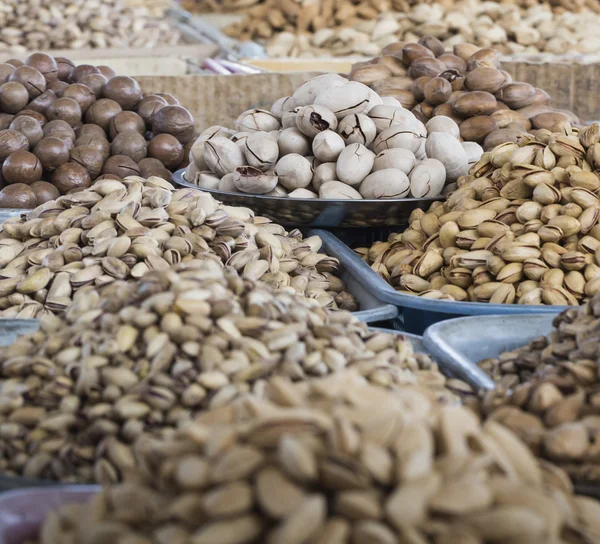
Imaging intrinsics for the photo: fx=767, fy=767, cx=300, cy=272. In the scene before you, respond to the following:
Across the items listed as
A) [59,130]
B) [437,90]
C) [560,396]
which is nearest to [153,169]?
[59,130]

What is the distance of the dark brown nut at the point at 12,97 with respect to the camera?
7.61 feet

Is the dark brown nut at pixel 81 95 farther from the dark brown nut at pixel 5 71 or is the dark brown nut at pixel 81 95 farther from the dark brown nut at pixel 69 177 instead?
the dark brown nut at pixel 69 177

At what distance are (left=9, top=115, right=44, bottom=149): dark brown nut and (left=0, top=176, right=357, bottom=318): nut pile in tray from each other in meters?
0.62

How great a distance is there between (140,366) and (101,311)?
0.13 meters

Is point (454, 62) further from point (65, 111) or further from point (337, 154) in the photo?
point (65, 111)

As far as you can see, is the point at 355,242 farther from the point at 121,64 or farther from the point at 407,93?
the point at 121,64

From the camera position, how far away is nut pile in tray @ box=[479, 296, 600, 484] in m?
0.79

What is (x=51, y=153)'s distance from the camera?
7.06 ft

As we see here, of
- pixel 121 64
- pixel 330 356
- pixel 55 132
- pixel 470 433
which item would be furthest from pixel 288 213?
pixel 121 64

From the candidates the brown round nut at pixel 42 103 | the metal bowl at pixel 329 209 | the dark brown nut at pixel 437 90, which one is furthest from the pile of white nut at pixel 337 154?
the brown round nut at pixel 42 103

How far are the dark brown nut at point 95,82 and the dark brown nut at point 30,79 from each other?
142 mm

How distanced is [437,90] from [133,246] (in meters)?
1.28

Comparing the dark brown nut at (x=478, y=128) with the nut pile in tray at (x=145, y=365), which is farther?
the dark brown nut at (x=478, y=128)

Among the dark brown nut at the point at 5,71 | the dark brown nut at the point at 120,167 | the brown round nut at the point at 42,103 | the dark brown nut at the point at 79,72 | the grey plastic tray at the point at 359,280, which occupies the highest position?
the dark brown nut at the point at 5,71
